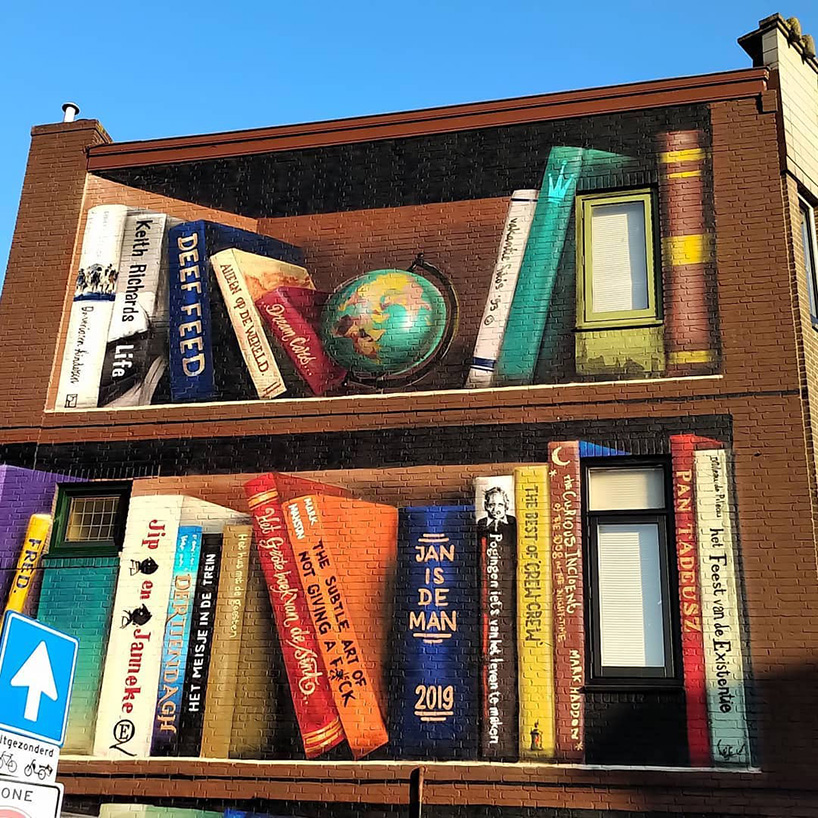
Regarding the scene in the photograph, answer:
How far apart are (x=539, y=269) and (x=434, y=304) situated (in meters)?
1.22

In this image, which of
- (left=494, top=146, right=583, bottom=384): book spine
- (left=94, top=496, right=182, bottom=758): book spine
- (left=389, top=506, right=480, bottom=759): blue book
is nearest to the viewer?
(left=389, top=506, right=480, bottom=759): blue book

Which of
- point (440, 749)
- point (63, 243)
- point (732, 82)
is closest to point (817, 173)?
point (732, 82)

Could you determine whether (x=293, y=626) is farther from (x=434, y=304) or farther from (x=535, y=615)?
(x=434, y=304)

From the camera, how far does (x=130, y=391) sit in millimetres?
12633

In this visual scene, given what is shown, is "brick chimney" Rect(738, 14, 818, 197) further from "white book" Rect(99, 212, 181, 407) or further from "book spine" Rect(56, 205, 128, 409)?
"book spine" Rect(56, 205, 128, 409)

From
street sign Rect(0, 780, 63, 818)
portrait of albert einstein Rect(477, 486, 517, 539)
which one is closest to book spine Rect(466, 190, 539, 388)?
portrait of albert einstein Rect(477, 486, 517, 539)

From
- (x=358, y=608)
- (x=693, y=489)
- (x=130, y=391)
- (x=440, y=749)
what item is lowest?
(x=440, y=749)

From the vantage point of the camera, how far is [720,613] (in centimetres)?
1019

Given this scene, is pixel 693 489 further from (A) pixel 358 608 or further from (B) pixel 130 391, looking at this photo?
(B) pixel 130 391

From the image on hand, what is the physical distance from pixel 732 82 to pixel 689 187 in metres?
1.34

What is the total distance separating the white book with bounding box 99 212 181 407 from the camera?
12648 millimetres

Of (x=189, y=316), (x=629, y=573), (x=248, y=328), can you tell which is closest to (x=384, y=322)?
(x=248, y=328)

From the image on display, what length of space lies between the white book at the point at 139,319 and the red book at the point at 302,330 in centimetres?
131

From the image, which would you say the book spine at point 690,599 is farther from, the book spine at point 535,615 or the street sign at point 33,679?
the street sign at point 33,679
